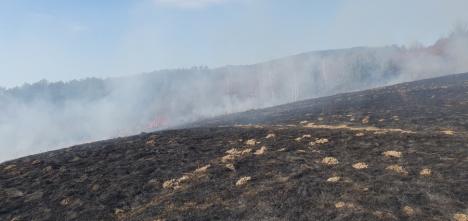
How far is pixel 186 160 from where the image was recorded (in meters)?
28.3

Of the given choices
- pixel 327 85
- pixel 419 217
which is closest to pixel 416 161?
pixel 419 217

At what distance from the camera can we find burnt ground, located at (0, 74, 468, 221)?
1769 centimetres

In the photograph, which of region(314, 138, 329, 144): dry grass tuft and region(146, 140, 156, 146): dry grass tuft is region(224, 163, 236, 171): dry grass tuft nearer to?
region(314, 138, 329, 144): dry grass tuft

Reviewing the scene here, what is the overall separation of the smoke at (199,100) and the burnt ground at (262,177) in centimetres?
8861

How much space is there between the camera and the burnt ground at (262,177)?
58.0ft

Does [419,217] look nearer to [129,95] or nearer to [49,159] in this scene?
[49,159]

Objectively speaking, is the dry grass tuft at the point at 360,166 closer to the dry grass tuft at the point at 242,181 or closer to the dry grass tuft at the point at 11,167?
the dry grass tuft at the point at 242,181

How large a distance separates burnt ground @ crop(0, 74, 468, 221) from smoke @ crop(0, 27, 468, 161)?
88.6 m

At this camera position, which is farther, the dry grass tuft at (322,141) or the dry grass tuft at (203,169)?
the dry grass tuft at (322,141)

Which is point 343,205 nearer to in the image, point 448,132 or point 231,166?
point 231,166

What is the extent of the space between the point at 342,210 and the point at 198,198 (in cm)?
708

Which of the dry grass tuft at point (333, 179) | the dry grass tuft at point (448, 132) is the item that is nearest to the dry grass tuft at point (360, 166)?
the dry grass tuft at point (333, 179)

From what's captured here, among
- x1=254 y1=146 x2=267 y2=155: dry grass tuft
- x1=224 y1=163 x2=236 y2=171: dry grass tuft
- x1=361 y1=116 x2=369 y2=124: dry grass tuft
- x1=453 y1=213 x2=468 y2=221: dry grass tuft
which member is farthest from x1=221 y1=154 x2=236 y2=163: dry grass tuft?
x1=361 y1=116 x2=369 y2=124: dry grass tuft

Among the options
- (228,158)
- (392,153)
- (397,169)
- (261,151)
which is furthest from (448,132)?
(228,158)
